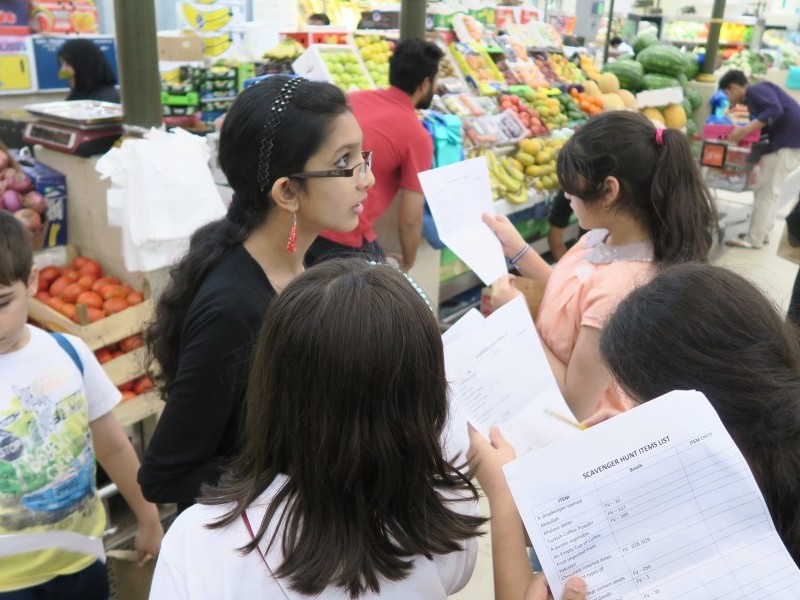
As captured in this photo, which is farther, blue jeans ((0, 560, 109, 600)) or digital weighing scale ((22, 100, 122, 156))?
digital weighing scale ((22, 100, 122, 156))

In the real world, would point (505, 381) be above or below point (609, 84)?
below

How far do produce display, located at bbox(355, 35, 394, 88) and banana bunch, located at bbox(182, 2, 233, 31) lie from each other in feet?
10.9

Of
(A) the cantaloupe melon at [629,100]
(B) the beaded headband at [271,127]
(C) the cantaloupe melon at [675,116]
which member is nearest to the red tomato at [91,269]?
(B) the beaded headband at [271,127]

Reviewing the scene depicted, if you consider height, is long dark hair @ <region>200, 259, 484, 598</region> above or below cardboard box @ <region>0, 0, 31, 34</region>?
below

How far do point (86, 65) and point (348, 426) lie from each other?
4.84 metres

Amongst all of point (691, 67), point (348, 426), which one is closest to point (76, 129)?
point (348, 426)

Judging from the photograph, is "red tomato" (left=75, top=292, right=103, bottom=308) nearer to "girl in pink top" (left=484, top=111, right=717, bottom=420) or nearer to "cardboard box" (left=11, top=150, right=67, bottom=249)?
"cardboard box" (left=11, top=150, right=67, bottom=249)

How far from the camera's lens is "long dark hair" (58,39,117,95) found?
15.6ft

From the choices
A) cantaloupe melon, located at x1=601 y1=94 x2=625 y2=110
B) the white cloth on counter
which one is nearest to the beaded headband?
the white cloth on counter

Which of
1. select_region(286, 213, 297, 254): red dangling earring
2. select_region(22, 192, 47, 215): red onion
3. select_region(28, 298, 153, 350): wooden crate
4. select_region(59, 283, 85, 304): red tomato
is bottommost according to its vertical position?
select_region(28, 298, 153, 350): wooden crate

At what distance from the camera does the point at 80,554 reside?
60.6 inches

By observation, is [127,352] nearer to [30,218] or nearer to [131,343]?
[131,343]

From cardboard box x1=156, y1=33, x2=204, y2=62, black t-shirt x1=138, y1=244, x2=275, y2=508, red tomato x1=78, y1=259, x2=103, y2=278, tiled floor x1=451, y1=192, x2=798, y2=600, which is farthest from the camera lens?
cardboard box x1=156, y1=33, x2=204, y2=62

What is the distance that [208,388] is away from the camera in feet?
4.07
